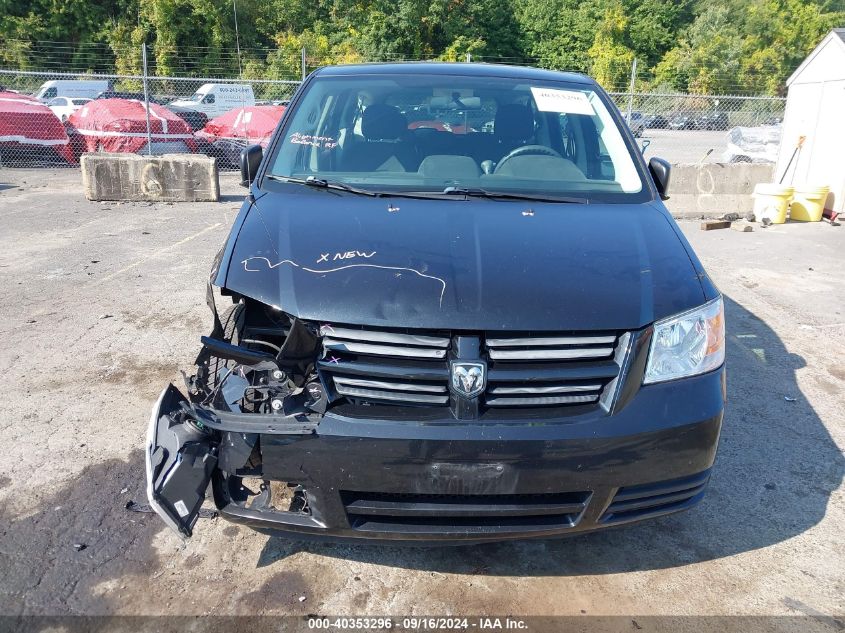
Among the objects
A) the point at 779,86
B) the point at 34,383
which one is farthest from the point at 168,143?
the point at 779,86

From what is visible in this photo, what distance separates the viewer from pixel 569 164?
3736 mm

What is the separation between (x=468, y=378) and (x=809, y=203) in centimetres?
1072

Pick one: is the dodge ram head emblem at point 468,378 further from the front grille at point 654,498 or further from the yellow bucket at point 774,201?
the yellow bucket at point 774,201

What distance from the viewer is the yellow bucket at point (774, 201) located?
10812 millimetres

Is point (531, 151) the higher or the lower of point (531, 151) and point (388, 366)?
the higher

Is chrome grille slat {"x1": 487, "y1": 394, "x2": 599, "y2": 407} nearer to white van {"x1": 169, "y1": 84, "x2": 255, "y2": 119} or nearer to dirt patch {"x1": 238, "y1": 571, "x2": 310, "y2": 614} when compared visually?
dirt patch {"x1": 238, "y1": 571, "x2": 310, "y2": 614}

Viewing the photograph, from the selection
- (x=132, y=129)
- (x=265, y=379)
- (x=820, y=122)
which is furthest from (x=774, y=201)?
→ (x=132, y=129)

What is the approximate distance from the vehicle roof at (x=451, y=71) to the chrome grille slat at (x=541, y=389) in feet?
7.62

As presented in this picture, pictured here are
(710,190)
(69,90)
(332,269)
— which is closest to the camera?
(332,269)

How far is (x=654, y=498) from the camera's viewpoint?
253cm

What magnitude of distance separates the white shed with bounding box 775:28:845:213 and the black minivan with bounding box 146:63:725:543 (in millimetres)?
10187

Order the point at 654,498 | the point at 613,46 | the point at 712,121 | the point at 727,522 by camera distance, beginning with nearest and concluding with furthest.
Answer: the point at 654,498
the point at 727,522
the point at 712,121
the point at 613,46

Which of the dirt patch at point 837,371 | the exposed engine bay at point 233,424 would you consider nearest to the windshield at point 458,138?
the exposed engine bay at point 233,424

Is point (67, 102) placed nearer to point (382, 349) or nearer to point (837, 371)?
point (837, 371)
